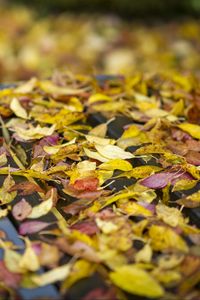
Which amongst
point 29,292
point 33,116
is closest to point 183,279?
point 29,292

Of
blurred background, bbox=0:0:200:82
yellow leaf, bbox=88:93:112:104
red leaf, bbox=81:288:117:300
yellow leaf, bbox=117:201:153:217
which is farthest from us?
blurred background, bbox=0:0:200:82

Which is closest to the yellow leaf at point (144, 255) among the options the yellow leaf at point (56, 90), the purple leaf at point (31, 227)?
the purple leaf at point (31, 227)

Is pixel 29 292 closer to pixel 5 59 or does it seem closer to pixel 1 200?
pixel 1 200

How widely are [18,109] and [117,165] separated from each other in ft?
1.61

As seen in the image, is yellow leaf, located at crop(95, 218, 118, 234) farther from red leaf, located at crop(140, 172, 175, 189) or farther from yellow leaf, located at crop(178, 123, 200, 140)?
yellow leaf, located at crop(178, 123, 200, 140)

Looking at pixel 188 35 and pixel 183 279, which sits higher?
pixel 183 279

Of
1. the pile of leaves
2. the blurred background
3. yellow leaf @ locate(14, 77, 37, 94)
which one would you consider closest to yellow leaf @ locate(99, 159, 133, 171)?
the pile of leaves

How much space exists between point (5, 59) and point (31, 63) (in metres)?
0.20

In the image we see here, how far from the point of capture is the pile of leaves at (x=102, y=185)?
3.41ft

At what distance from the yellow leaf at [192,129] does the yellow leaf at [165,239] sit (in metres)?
0.53

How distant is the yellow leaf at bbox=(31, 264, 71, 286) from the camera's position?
101 centimetres

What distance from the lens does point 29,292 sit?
3.31ft

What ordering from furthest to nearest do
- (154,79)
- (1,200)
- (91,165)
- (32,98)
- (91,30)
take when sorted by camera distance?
(91,30)
(154,79)
(32,98)
(91,165)
(1,200)

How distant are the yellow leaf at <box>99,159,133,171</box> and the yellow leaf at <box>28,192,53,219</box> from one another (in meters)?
0.20
